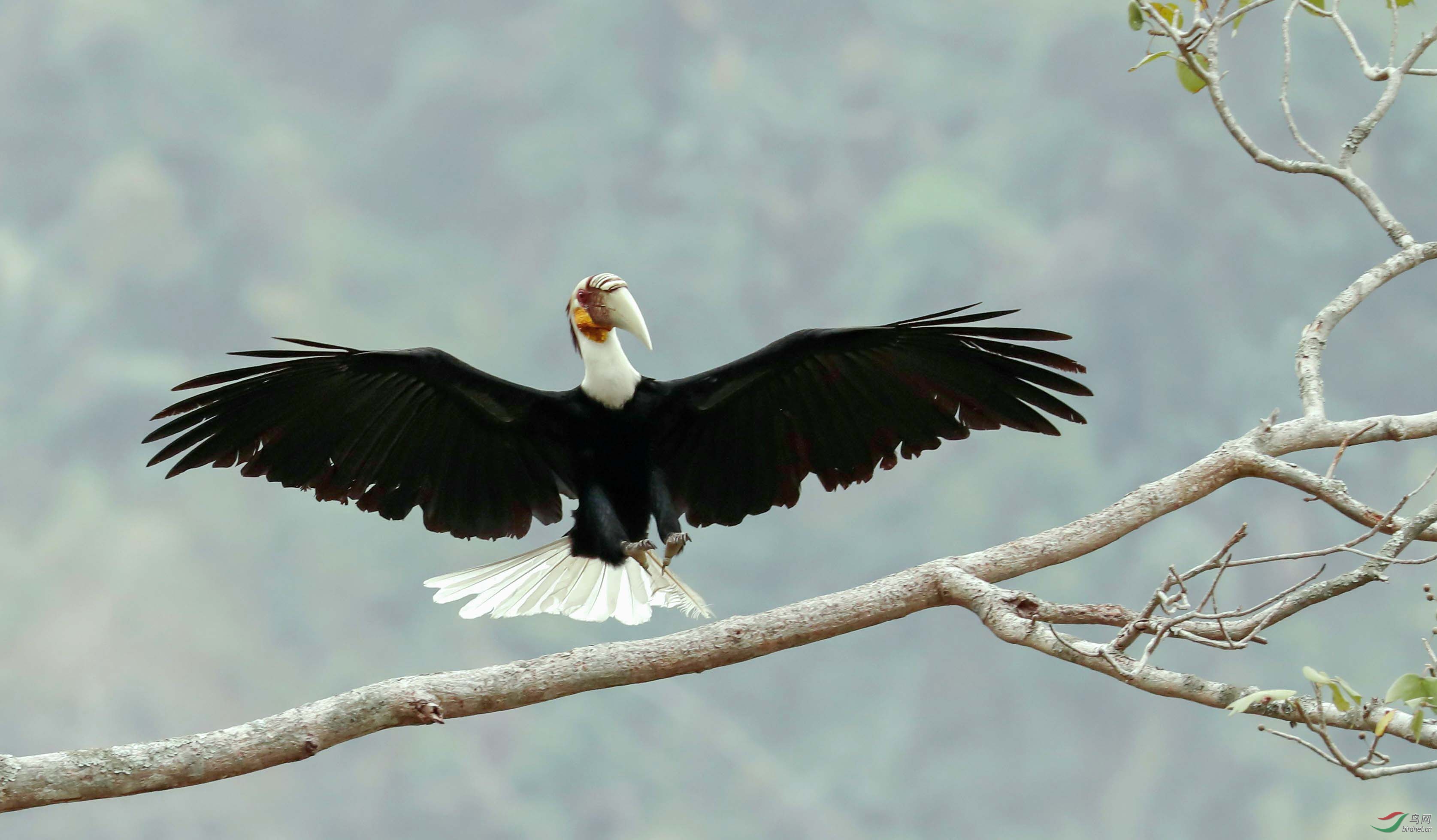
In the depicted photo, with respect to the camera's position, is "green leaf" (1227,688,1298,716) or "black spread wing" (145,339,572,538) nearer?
"green leaf" (1227,688,1298,716)

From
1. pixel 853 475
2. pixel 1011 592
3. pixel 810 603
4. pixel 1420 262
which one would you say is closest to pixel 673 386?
pixel 853 475

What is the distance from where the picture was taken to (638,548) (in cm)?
392

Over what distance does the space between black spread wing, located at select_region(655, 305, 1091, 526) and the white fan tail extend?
379 millimetres

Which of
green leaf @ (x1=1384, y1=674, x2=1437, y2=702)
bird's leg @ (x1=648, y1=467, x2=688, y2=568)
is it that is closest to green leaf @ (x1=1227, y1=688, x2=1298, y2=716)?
green leaf @ (x1=1384, y1=674, x2=1437, y2=702)

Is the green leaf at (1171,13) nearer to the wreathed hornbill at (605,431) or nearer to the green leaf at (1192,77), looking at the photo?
the green leaf at (1192,77)

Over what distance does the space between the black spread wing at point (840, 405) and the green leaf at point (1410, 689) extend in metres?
1.55

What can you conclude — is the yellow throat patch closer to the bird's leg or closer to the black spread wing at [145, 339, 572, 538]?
the black spread wing at [145, 339, 572, 538]

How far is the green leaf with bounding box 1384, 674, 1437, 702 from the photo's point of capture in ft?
7.95

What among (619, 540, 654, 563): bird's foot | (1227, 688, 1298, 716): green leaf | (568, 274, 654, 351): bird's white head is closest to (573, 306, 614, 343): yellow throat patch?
(568, 274, 654, 351): bird's white head

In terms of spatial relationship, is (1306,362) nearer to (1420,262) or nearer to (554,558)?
(1420,262)

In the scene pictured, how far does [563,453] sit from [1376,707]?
2538 millimetres

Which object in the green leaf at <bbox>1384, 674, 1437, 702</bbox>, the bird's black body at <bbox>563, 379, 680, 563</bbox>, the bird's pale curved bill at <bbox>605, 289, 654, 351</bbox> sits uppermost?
the bird's pale curved bill at <bbox>605, 289, 654, 351</bbox>

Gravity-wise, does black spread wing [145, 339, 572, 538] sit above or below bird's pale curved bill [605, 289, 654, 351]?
below

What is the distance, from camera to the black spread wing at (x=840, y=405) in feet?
12.9
